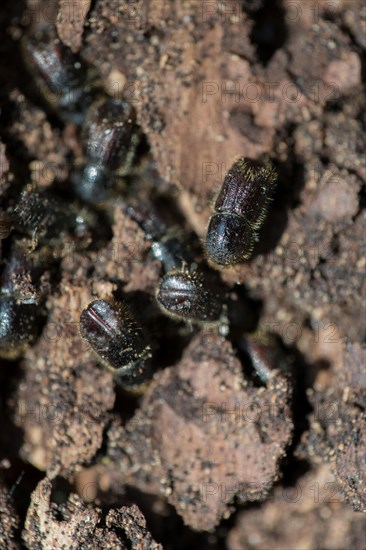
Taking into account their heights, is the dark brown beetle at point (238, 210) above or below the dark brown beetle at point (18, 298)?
above

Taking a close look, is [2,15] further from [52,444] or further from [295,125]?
[52,444]

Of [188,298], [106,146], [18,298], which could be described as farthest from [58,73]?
[188,298]

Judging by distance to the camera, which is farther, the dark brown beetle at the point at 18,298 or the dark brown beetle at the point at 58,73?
the dark brown beetle at the point at 58,73

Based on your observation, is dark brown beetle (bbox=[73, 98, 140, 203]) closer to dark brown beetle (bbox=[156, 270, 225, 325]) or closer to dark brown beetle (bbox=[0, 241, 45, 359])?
dark brown beetle (bbox=[0, 241, 45, 359])

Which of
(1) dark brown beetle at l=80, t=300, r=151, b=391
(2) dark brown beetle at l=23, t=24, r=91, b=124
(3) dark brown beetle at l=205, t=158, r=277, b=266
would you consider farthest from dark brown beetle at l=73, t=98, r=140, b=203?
(1) dark brown beetle at l=80, t=300, r=151, b=391

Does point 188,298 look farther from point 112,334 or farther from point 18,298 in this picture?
point 18,298

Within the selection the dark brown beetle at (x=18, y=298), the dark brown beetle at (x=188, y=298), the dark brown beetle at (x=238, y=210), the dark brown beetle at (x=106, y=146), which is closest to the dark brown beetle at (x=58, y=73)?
the dark brown beetle at (x=106, y=146)

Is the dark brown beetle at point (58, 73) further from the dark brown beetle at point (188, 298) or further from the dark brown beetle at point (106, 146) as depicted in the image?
the dark brown beetle at point (188, 298)
